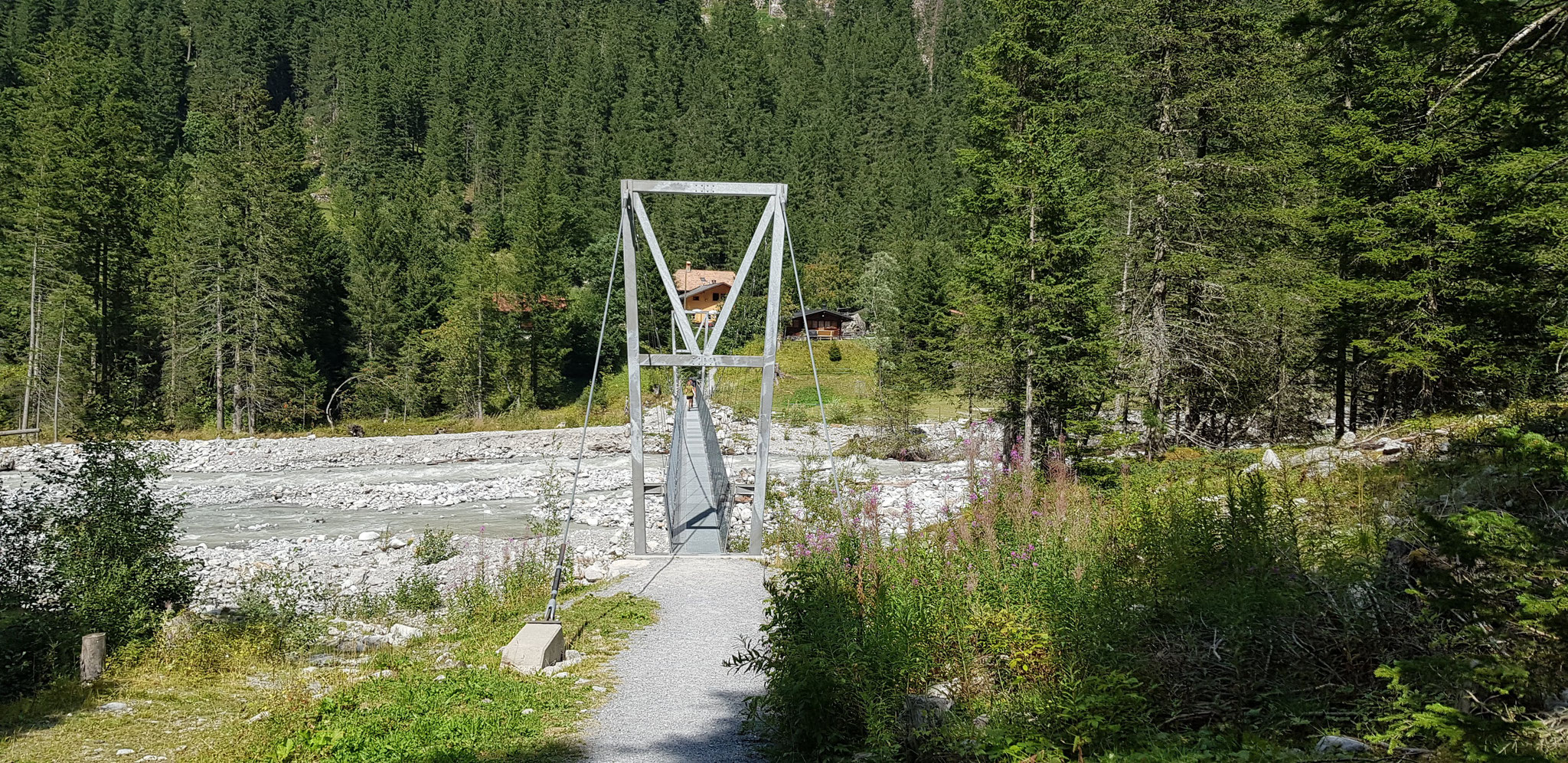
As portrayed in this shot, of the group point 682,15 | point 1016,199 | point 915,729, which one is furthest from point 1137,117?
point 682,15

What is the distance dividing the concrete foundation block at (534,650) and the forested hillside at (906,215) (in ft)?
16.7

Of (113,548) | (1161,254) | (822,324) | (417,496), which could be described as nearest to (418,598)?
(113,548)

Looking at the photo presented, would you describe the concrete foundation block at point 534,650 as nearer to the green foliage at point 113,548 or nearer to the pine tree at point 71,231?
the green foliage at point 113,548

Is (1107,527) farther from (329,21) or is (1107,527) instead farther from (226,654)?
(329,21)

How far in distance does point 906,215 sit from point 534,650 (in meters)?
55.9

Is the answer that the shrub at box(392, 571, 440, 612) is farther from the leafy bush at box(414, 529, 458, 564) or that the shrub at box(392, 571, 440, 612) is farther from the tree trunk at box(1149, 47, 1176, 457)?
the tree trunk at box(1149, 47, 1176, 457)

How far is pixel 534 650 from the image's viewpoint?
668 cm

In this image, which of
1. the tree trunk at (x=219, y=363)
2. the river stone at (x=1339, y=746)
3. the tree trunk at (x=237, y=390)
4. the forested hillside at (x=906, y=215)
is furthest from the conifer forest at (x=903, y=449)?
the tree trunk at (x=237, y=390)

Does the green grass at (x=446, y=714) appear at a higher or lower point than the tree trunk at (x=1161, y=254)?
lower

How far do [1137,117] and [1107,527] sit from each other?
18775 mm

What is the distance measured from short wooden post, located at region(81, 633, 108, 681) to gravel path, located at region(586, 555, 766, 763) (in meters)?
3.71

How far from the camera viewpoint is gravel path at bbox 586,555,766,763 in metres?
5.15

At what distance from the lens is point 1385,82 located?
15.9 m

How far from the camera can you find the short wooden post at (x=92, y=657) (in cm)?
667
